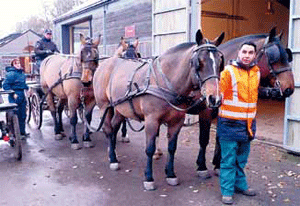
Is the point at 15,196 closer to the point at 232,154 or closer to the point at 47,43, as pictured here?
the point at 232,154

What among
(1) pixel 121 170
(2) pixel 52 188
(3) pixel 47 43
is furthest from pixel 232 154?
(3) pixel 47 43

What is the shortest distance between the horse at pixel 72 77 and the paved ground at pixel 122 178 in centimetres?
54

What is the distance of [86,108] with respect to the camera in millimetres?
5961

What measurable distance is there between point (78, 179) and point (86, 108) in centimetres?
188

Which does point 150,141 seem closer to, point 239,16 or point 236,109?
point 236,109

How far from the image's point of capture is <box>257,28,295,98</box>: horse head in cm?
358

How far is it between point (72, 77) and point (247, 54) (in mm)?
3458

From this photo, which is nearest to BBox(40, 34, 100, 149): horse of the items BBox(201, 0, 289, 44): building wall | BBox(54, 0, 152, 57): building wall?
BBox(54, 0, 152, 57): building wall

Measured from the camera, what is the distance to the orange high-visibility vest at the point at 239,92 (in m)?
3.26

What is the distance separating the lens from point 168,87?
3.62m

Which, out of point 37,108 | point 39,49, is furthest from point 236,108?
point 39,49

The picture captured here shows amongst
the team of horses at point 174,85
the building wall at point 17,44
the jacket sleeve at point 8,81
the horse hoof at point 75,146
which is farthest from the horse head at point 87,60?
the building wall at point 17,44

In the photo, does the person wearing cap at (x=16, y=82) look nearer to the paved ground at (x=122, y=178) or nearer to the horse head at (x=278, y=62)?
the paved ground at (x=122, y=178)

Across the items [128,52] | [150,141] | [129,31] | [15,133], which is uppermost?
[129,31]
